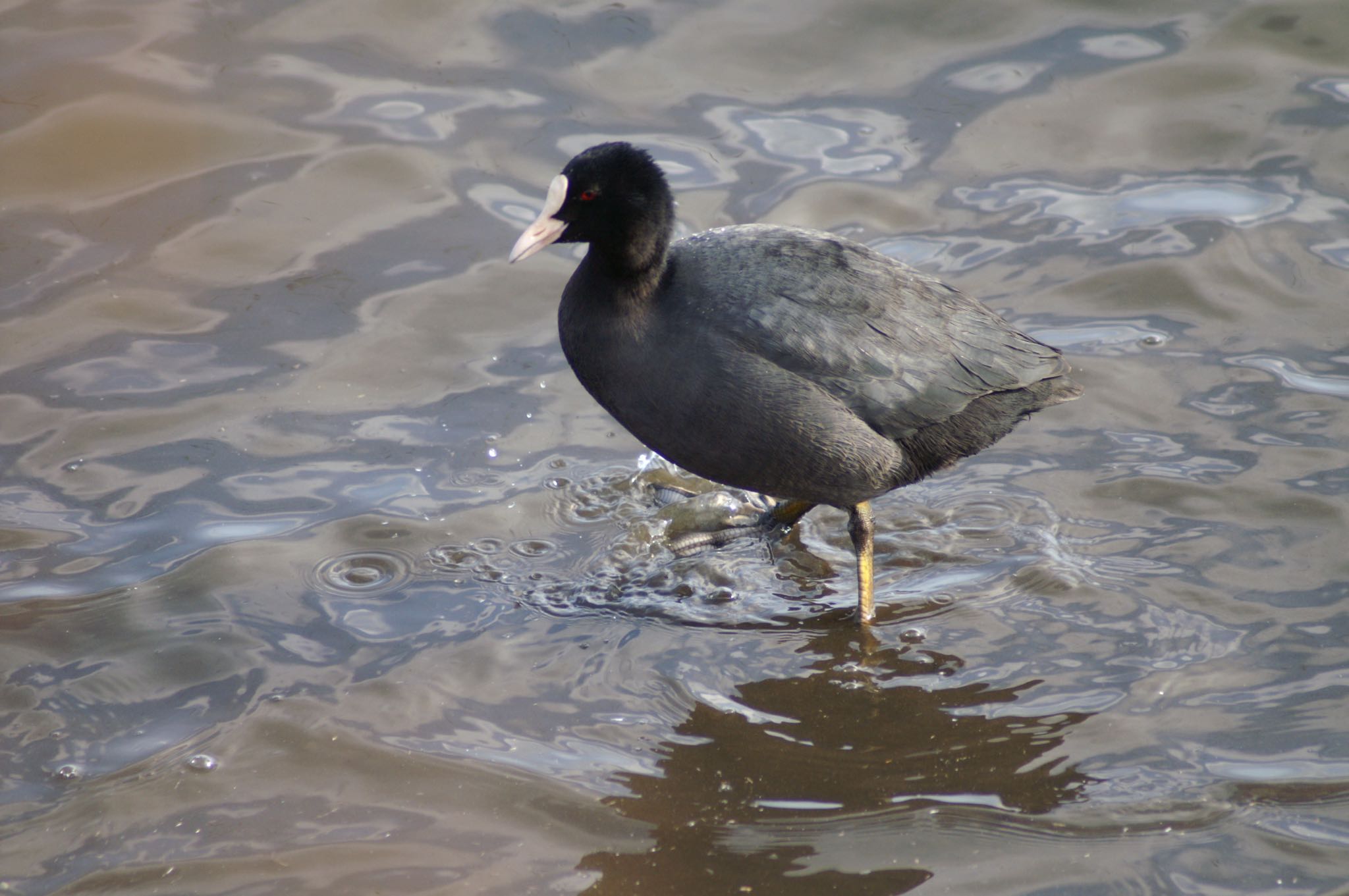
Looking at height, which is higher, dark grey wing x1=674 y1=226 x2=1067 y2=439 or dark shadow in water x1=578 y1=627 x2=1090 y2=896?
dark grey wing x1=674 y1=226 x2=1067 y2=439

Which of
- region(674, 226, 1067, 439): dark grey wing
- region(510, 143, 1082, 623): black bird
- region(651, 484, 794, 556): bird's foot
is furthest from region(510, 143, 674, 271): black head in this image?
region(651, 484, 794, 556): bird's foot

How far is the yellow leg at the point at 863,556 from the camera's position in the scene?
4.34 m

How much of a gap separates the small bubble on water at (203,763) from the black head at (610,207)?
177 cm

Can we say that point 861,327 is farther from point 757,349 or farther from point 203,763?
point 203,763

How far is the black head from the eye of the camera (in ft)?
13.0

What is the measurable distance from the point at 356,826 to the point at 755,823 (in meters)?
1.08

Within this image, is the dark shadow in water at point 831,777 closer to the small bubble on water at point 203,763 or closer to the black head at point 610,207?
the small bubble on water at point 203,763

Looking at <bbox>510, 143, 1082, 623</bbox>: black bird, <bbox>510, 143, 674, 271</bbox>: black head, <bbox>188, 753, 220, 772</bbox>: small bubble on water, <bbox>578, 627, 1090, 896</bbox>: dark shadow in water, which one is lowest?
<bbox>578, 627, 1090, 896</bbox>: dark shadow in water

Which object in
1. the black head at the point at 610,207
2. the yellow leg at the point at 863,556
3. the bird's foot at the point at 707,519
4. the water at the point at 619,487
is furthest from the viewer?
the bird's foot at the point at 707,519

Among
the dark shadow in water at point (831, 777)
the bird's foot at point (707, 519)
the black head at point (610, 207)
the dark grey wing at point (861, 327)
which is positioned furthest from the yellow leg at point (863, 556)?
the black head at point (610, 207)

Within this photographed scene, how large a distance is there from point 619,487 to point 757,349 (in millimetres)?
1186

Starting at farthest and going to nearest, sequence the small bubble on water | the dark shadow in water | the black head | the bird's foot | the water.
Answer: the bird's foot, the black head, the small bubble on water, the water, the dark shadow in water

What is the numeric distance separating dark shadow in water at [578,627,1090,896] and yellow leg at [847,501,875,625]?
17 centimetres

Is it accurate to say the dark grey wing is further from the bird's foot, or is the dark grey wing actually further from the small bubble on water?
the small bubble on water
